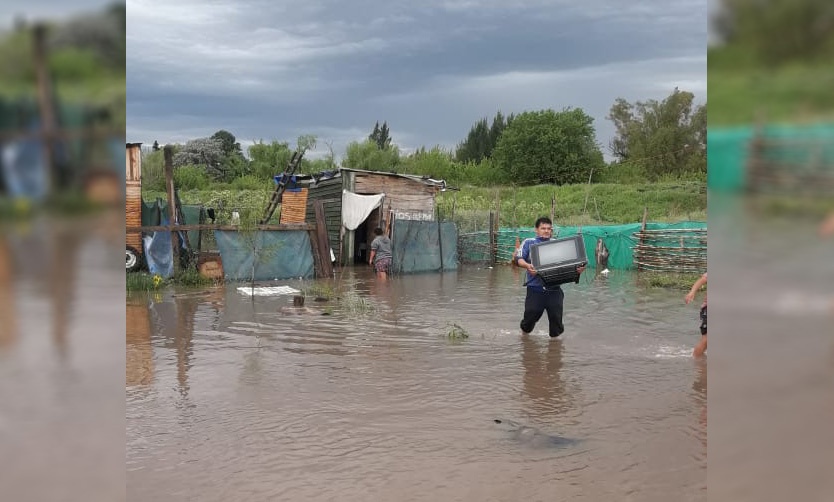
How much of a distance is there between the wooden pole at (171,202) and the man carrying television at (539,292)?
7625 mm

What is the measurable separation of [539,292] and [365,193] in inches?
467

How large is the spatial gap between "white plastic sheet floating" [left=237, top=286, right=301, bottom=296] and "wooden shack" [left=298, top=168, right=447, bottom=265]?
5147mm

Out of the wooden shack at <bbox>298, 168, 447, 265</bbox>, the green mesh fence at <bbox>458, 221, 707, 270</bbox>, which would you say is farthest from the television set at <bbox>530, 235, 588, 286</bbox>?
the wooden shack at <bbox>298, 168, 447, 265</bbox>

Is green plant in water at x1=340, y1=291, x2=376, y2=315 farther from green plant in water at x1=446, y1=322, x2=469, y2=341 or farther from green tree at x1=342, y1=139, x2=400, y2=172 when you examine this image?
green tree at x1=342, y1=139, x2=400, y2=172

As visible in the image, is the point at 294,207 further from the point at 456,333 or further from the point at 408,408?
the point at 408,408

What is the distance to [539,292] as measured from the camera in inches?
265

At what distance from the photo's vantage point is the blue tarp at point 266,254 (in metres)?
13.1

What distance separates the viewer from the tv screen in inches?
238

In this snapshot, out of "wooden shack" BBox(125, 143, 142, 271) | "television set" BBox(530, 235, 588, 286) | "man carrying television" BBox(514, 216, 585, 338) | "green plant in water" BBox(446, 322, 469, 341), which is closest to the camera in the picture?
"television set" BBox(530, 235, 588, 286)
